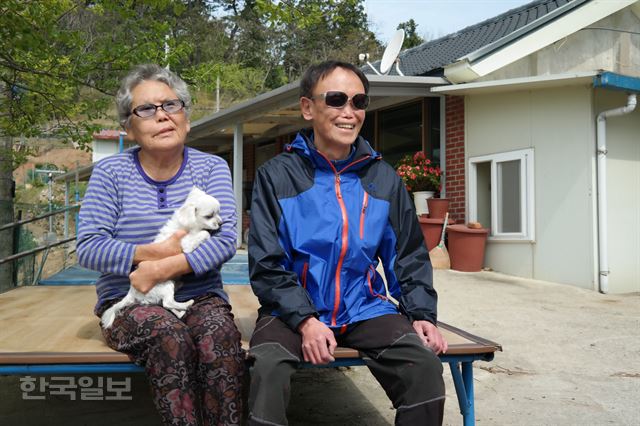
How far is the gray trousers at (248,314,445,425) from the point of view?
204cm

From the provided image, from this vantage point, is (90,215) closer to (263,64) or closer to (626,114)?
(626,114)

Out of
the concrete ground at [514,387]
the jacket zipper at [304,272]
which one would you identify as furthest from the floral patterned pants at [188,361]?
the concrete ground at [514,387]

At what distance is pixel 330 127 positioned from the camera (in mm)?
2555

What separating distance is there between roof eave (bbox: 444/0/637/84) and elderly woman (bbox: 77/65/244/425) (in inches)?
263

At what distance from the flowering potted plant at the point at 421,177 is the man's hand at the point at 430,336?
7.32 meters

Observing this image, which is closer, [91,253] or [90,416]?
[91,253]

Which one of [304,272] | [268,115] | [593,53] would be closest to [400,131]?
[268,115]

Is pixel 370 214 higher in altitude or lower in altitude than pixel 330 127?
lower

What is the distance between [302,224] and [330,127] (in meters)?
0.46

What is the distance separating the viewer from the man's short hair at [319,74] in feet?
8.53

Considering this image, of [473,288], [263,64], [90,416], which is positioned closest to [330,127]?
[90,416]

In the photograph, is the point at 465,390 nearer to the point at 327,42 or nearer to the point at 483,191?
the point at 483,191

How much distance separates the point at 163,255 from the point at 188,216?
18 centimetres

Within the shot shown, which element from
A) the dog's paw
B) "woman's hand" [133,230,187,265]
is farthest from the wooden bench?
"woman's hand" [133,230,187,265]
